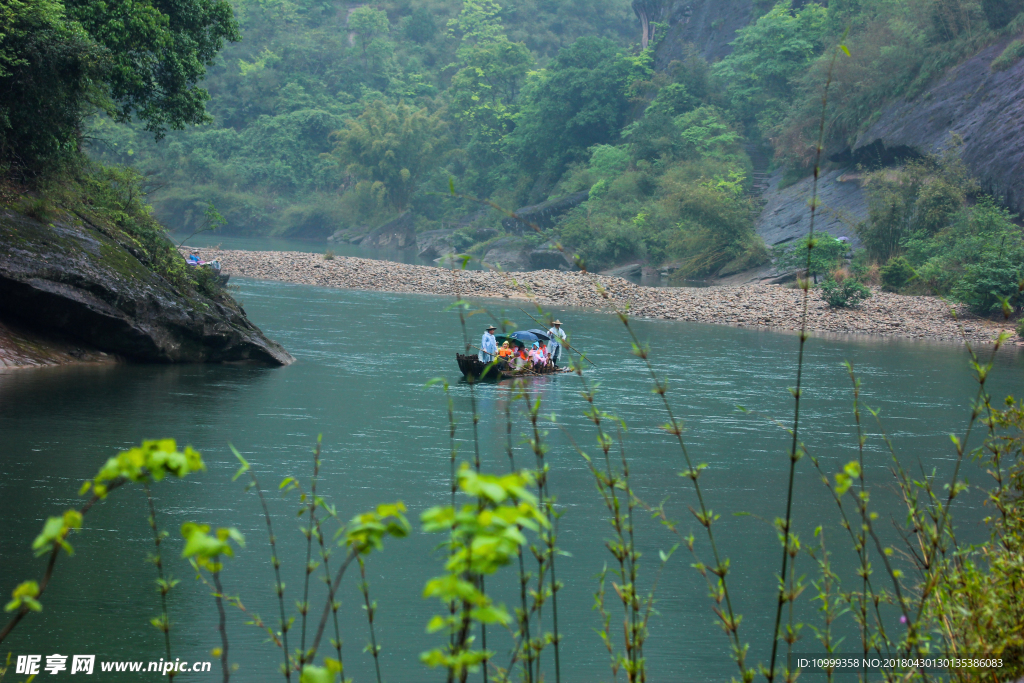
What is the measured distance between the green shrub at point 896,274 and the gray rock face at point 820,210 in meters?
3.14

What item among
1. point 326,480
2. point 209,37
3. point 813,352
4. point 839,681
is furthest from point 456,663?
point 813,352

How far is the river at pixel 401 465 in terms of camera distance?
6.11m

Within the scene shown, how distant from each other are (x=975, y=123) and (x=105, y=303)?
31251 mm

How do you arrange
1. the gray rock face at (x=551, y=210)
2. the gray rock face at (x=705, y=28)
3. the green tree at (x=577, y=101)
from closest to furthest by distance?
the gray rock face at (x=551, y=210) < the green tree at (x=577, y=101) < the gray rock face at (x=705, y=28)

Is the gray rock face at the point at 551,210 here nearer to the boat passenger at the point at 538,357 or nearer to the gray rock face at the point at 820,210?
the gray rock face at the point at 820,210

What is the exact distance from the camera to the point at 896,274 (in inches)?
1193

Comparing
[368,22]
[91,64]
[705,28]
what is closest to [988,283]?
[91,64]

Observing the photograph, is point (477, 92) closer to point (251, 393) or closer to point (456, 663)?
point (251, 393)

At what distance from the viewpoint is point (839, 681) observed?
556cm

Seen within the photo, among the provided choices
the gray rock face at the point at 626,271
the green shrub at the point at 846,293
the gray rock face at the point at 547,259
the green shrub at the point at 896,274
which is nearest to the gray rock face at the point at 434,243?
the gray rock face at the point at 547,259

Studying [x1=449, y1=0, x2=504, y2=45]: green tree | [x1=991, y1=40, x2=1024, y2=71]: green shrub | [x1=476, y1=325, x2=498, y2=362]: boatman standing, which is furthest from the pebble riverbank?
[x1=449, y1=0, x2=504, y2=45]: green tree

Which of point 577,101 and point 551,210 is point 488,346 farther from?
point 577,101

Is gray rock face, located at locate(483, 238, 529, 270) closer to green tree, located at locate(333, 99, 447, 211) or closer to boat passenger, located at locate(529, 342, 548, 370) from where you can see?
green tree, located at locate(333, 99, 447, 211)

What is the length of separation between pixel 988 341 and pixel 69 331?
22455mm
